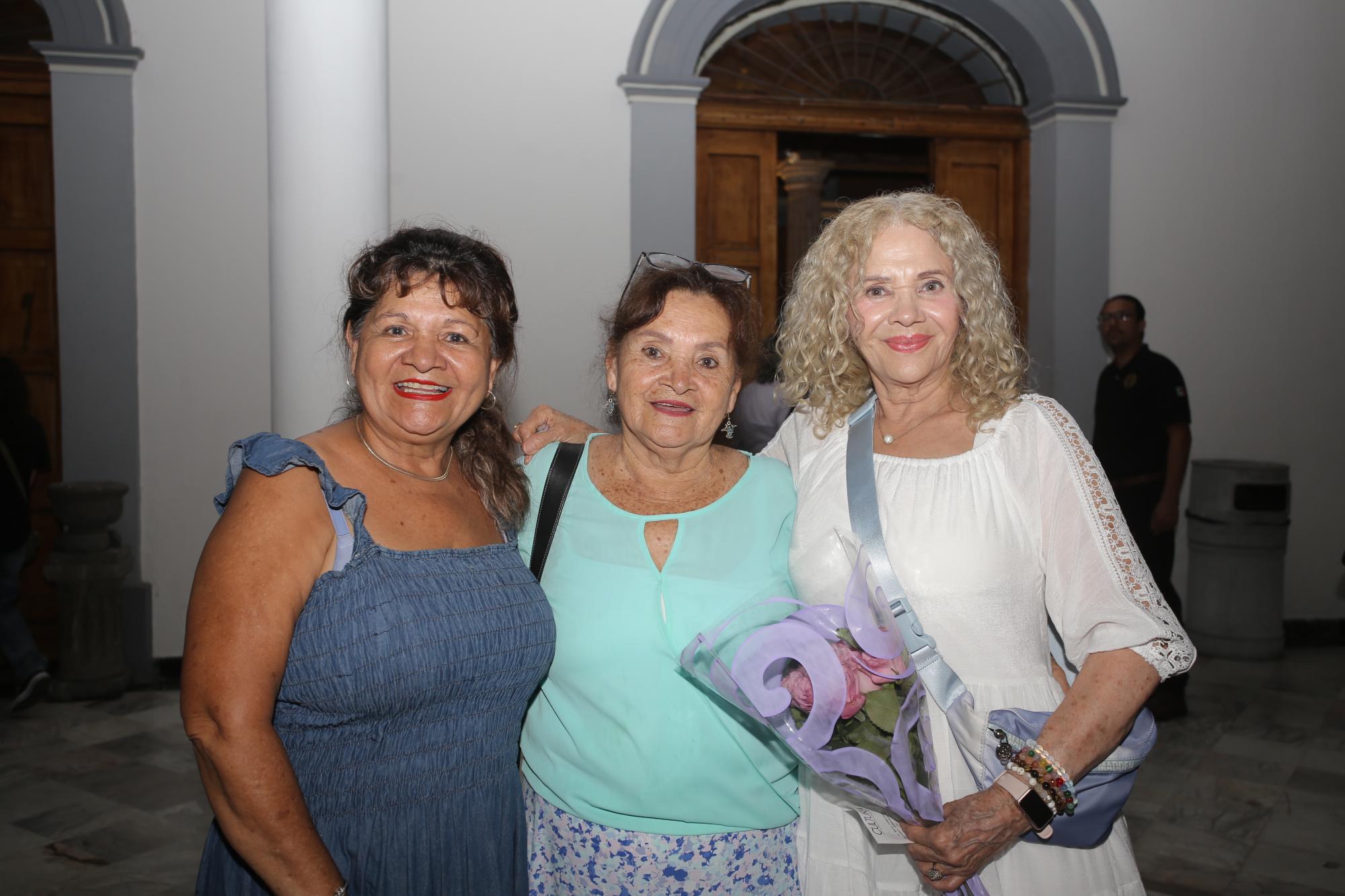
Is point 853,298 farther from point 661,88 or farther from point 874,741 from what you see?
point 661,88

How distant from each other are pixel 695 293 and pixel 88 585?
491 centimetres

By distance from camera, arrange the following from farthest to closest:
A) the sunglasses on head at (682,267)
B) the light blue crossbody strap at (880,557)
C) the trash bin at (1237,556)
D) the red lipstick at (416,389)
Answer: the trash bin at (1237,556), the sunglasses on head at (682,267), the red lipstick at (416,389), the light blue crossbody strap at (880,557)

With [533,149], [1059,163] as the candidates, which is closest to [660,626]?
[533,149]

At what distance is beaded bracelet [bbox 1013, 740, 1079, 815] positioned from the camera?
1.87 meters

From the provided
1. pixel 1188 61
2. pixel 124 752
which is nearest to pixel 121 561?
pixel 124 752

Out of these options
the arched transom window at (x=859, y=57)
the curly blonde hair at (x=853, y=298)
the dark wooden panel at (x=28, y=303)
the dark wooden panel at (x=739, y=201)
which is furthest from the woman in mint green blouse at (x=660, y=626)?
the dark wooden panel at (x=28, y=303)

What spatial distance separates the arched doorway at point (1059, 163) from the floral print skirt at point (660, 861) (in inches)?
183

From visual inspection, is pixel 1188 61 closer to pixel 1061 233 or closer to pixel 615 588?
pixel 1061 233

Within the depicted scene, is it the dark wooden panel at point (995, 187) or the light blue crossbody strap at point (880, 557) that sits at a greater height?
the dark wooden panel at point (995, 187)

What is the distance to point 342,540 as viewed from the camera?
186 centimetres

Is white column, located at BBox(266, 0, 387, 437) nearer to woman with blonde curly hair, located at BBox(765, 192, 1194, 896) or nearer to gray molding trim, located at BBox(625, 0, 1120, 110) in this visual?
woman with blonde curly hair, located at BBox(765, 192, 1194, 896)

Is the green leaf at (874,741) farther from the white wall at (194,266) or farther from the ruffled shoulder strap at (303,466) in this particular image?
the white wall at (194,266)

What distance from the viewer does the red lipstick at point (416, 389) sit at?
6.78 feet

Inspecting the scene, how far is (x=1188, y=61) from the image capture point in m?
6.95
